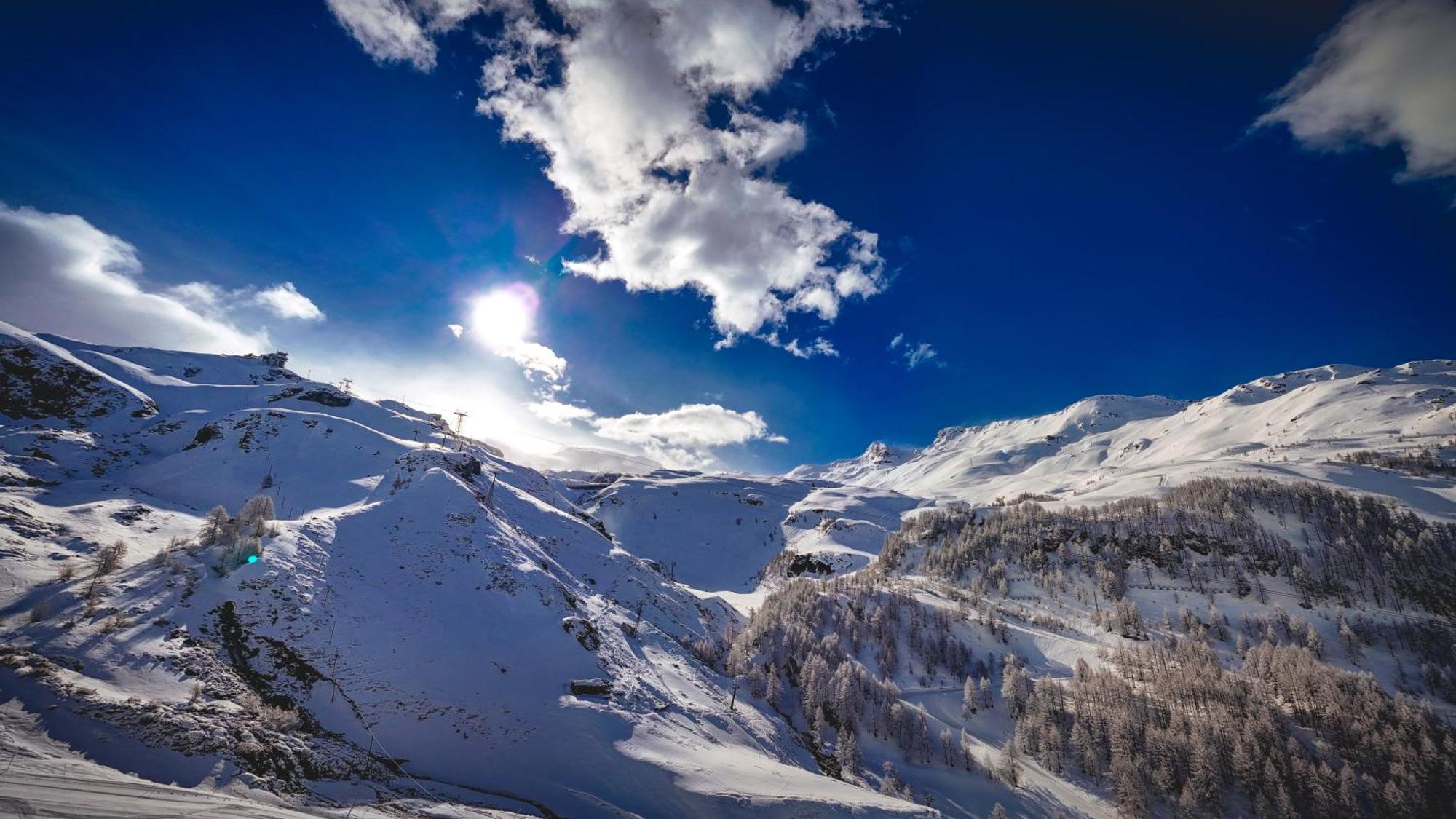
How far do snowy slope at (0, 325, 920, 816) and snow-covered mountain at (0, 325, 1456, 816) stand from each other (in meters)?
0.20

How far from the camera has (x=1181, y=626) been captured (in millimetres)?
105688

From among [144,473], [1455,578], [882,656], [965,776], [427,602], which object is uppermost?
[1455,578]

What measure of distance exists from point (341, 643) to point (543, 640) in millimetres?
13137

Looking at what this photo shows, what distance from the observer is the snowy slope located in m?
20.2

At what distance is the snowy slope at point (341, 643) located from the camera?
20.2 meters

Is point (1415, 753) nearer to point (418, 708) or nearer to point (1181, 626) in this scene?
point (1181, 626)

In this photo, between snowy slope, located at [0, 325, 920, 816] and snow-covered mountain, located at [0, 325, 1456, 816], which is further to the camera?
snow-covered mountain, located at [0, 325, 1456, 816]

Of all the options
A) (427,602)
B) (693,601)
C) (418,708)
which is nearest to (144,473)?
(427,602)

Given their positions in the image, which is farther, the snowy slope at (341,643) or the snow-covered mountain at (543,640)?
the snow-covered mountain at (543,640)

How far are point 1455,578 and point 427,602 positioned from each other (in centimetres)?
20058

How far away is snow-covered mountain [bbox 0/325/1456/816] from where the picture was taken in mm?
21469

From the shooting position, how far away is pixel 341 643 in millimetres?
29734

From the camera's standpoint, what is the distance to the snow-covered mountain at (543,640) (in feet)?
70.4

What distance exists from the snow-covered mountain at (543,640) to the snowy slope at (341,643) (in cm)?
20
